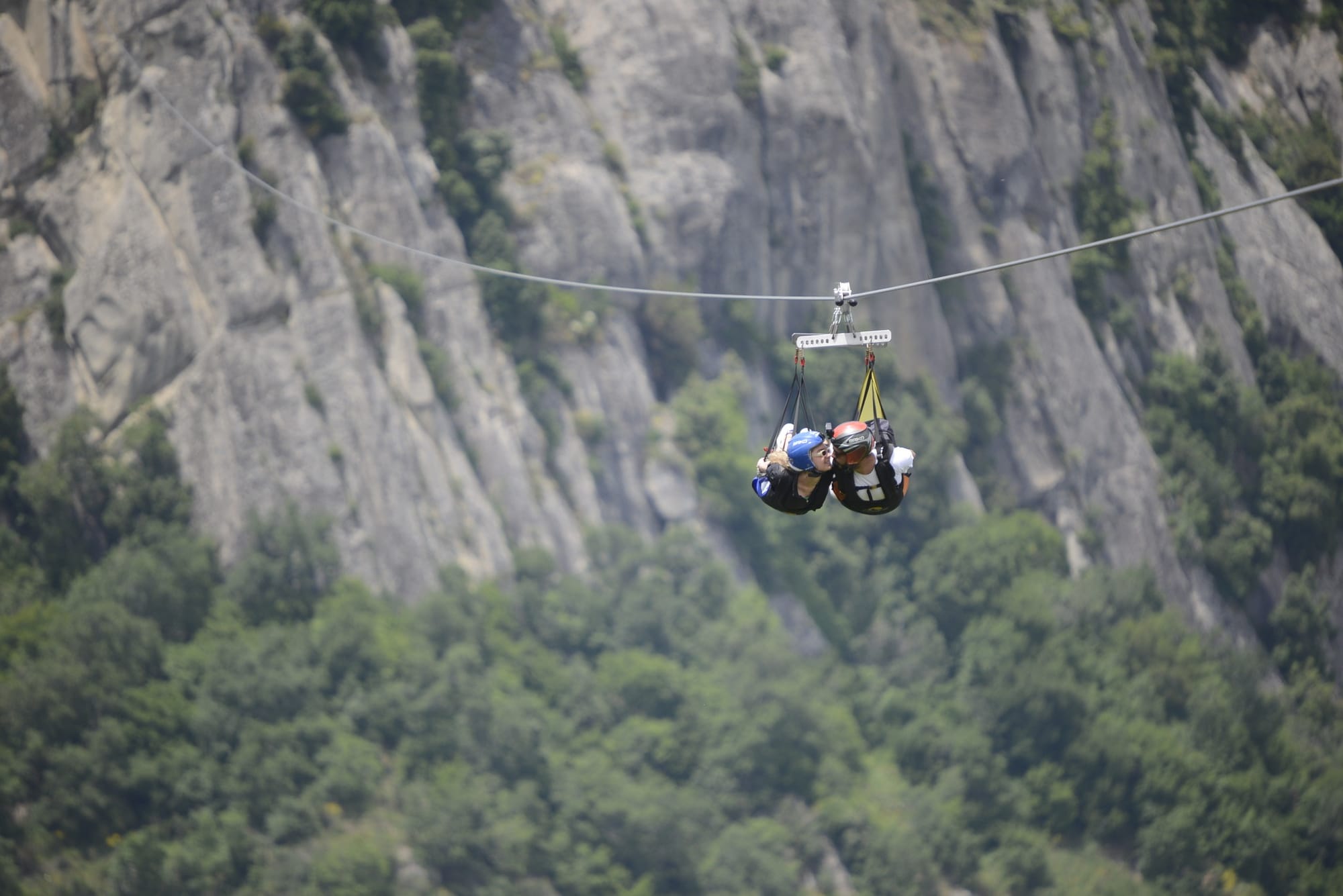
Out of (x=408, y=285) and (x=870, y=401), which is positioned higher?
(x=408, y=285)

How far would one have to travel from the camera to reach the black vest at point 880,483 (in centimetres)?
2255

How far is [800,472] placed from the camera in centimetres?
2233

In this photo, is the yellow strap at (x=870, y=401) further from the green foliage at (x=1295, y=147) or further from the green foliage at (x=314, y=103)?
the green foliage at (x=1295, y=147)

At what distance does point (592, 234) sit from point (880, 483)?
45.5m

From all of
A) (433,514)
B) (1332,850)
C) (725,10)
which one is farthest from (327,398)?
(1332,850)

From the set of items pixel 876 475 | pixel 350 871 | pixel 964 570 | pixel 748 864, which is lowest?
pixel 748 864

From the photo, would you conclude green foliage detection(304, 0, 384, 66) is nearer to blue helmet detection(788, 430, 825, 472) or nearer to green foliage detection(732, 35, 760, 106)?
green foliage detection(732, 35, 760, 106)

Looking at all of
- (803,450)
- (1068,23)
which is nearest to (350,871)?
(803,450)

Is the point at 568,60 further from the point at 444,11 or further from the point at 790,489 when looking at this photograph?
the point at 790,489

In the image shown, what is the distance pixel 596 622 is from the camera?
61281 millimetres

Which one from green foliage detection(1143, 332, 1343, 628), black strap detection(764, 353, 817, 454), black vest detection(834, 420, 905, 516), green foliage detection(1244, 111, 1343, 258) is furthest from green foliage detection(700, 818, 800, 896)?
green foliage detection(1244, 111, 1343, 258)

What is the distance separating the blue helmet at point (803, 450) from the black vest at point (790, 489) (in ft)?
0.45

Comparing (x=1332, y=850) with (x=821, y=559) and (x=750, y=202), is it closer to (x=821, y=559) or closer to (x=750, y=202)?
(x=821, y=559)

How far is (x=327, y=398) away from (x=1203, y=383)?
40.5 meters
